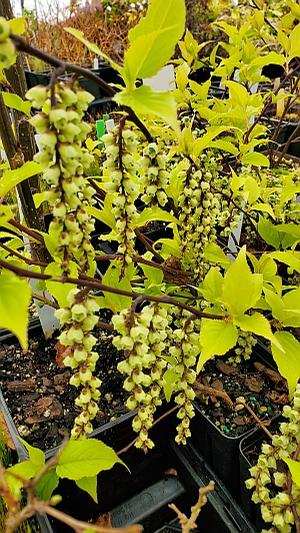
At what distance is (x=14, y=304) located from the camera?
1.54 feet


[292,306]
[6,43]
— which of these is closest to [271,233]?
[292,306]

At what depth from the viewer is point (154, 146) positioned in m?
0.65

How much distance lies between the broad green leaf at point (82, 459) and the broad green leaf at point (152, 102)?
465 mm

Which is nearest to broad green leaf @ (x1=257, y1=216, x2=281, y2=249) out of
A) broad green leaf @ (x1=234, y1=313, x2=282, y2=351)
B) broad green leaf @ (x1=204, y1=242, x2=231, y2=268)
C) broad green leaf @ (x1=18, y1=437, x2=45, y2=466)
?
broad green leaf @ (x1=204, y1=242, x2=231, y2=268)

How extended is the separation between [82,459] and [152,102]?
0.50 meters

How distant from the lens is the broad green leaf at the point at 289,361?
67cm

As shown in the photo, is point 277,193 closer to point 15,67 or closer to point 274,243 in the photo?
point 274,243

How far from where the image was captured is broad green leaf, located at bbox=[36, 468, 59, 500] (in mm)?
737

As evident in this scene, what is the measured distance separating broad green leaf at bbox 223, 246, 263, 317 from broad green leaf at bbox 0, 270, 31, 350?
0.30 metres

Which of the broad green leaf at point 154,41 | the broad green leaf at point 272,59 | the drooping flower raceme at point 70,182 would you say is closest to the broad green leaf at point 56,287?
the drooping flower raceme at point 70,182

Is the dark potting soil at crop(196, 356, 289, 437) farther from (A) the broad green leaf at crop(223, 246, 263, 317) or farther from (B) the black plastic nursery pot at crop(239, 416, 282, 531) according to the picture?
(A) the broad green leaf at crop(223, 246, 263, 317)

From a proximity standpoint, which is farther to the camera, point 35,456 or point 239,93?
point 239,93

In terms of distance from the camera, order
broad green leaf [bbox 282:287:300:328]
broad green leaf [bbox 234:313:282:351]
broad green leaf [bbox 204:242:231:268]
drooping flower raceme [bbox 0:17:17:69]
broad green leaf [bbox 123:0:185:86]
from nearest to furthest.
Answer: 1. drooping flower raceme [bbox 0:17:17:69]
2. broad green leaf [bbox 123:0:185:86]
3. broad green leaf [bbox 234:313:282:351]
4. broad green leaf [bbox 282:287:300:328]
5. broad green leaf [bbox 204:242:231:268]

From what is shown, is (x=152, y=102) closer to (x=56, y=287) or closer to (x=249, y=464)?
(x=56, y=287)
